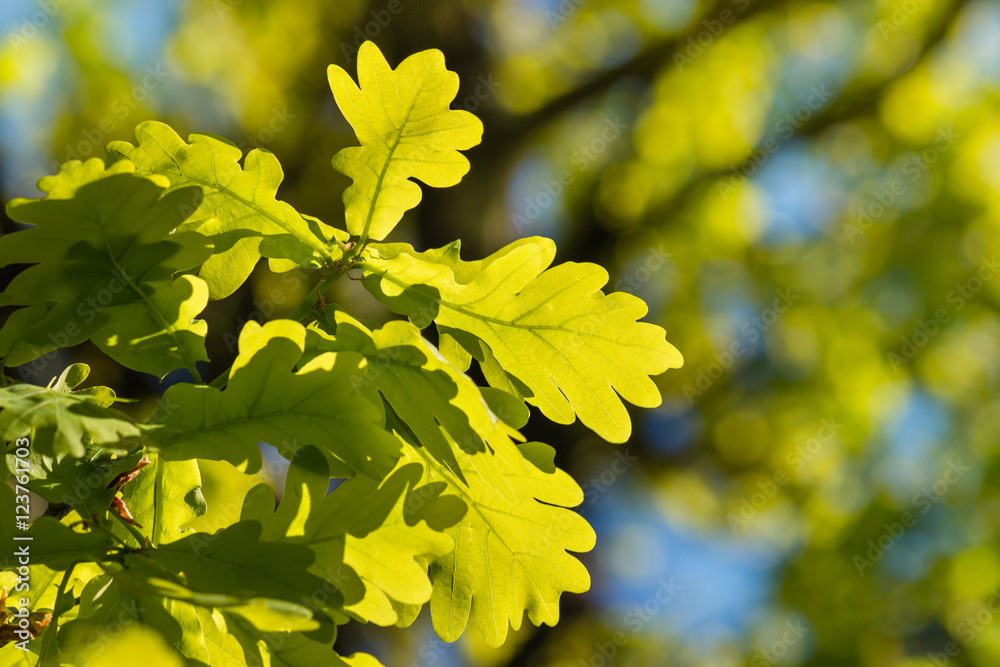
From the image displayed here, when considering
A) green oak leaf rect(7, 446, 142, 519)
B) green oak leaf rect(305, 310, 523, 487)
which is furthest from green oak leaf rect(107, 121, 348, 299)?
green oak leaf rect(7, 446, 142, 519)

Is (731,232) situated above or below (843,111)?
below

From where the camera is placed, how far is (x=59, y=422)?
1.78 ft

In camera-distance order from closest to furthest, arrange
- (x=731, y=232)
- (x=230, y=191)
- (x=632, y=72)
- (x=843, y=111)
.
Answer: (x=230, y=191) → (x=632, y=72) → (x=843, y=111) → (x=731, y=232)

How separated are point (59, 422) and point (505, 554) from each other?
1.57ft

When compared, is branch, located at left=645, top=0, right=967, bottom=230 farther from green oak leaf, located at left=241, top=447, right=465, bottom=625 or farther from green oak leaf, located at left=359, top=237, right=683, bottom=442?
green oak leaf, located at left=241, top=447, right=465, bottom=625

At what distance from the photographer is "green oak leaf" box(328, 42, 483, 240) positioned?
827mm

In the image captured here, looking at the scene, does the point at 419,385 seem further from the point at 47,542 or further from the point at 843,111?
the point at 843,111

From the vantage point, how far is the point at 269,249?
2.69ft

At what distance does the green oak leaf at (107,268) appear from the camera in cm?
67

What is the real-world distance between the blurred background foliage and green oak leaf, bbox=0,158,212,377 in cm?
356

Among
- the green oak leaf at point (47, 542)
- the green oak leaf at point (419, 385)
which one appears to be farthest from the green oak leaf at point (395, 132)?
the green oak leaf at point (47, 542)

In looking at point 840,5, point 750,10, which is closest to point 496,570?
point 750,10

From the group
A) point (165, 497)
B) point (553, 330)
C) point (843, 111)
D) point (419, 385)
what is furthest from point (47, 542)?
point (843, 111)

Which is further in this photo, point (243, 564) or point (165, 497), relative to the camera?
point (165, 497)
